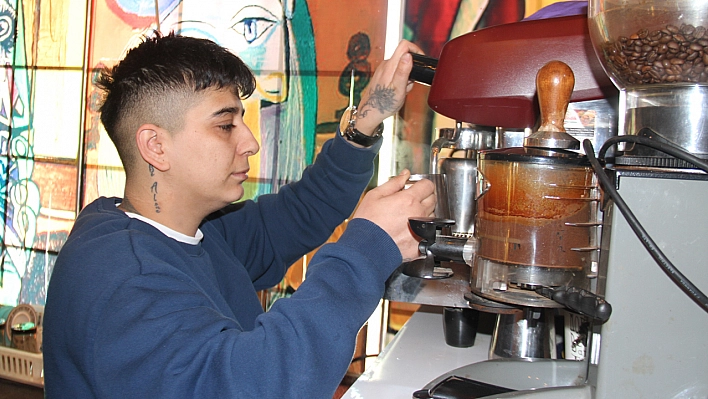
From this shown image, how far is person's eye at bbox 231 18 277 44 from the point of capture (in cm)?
250

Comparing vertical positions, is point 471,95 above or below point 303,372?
above

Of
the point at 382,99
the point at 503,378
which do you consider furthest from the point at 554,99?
the point at 382,99

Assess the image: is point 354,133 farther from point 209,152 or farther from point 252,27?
point 252,27

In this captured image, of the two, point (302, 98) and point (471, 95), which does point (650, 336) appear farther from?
point (302, 98)

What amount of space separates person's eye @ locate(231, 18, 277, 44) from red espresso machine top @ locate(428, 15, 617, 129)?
165 cm

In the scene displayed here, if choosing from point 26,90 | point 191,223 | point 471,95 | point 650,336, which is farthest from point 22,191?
point 650,336

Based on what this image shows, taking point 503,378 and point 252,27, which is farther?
point 252,27

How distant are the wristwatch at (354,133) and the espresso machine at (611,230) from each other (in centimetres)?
44

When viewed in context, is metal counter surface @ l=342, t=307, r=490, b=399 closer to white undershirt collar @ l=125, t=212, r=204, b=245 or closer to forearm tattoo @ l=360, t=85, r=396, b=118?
white undershirt collar @ l=125, t=212, r=204, b=245

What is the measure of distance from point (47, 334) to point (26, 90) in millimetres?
2574

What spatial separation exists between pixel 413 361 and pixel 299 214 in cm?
40

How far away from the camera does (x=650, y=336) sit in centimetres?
61

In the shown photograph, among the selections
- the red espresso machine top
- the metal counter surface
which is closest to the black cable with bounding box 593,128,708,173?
the red espresso machine top

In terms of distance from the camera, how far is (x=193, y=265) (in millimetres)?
954
